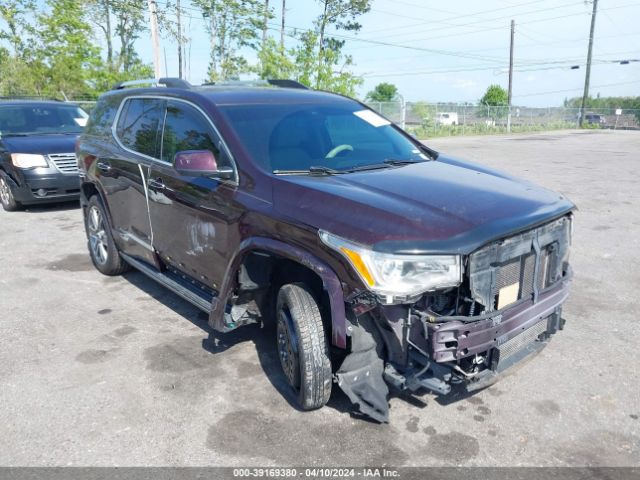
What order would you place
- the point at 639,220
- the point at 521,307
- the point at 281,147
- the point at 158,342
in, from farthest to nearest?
the point at 639,220
the point at 158,342
the point at 281,147
the point at 521,307

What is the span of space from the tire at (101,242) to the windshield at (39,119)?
4.48 m

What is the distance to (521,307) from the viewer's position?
9.98 ft

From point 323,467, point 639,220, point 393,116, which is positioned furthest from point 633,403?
point 393,116

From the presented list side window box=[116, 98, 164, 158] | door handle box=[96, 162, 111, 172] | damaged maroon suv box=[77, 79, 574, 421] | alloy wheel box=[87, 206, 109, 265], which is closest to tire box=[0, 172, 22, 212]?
alloy wheel box=[87, 206, 109, 265]

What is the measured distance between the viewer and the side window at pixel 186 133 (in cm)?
381

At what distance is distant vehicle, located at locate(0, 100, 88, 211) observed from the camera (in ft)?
28.3

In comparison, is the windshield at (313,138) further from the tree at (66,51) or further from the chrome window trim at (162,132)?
the tree at (66,51)

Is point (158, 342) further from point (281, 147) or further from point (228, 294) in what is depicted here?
point (281, 147)

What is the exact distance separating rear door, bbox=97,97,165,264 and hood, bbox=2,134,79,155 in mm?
3987

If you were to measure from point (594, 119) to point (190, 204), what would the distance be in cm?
5755

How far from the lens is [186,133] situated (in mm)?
4109

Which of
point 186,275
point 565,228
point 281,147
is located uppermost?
point 281,147

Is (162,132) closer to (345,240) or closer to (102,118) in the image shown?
(102,118)

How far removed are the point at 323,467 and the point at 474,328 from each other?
Answer: 105 cm
